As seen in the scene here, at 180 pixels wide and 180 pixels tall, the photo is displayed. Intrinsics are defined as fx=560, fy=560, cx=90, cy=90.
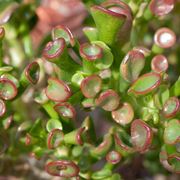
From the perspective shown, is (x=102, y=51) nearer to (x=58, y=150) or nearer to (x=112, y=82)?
(x=112, y=82)

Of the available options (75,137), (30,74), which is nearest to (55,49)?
(30,74)

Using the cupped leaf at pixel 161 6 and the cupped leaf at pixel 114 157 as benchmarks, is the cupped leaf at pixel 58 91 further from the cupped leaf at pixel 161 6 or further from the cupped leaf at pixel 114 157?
the cupped leaf at pixel 161 6

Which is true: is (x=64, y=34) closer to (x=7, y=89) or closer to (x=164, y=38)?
(x=7, y=89)

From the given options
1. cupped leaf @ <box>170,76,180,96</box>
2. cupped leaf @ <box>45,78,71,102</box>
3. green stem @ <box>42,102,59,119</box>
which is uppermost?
cupped leaf @ <box>45,78,71,102</box>

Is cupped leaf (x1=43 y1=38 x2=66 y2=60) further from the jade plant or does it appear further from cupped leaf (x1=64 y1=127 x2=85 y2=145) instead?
cupped leaf (x1=64 y1=127 x2=85 y2=145)

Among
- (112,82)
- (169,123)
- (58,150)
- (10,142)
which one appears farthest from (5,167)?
(169,123)

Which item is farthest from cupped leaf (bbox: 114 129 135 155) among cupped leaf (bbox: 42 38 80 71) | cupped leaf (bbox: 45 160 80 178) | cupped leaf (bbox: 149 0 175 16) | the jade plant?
cupped leaf (bbox: 149 0 175 16)

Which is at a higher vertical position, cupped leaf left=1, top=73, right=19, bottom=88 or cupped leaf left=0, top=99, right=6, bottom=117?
cupped leaf left=1, top=73, right=19, bottom=88

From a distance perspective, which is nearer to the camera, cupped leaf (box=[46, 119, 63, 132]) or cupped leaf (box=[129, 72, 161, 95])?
cupped leaf (box=[129, 72, 161, 95])
